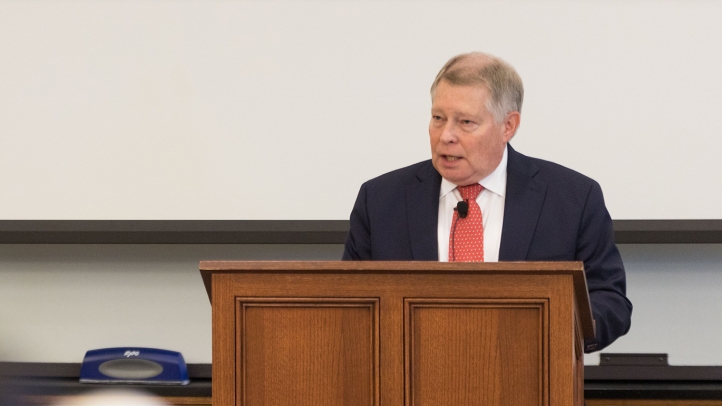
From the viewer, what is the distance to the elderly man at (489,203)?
98.5 inches

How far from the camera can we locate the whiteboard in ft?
12.3

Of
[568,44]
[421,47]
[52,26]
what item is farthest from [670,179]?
[52,26]

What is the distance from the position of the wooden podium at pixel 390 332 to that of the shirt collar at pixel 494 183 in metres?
0.79

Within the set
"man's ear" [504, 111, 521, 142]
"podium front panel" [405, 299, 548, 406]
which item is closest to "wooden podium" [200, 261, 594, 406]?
"podium front panel" [405, 299, 548, 406]

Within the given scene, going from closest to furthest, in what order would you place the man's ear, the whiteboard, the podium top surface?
the podium top surface < the man's ear < the whiteboard

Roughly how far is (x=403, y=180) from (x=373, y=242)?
207 millimetres

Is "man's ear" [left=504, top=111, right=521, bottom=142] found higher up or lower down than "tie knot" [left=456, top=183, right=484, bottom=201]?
higher up

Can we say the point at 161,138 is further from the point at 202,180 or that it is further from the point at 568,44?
the point at 568,44

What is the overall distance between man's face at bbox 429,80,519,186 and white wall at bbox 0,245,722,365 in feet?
4.71

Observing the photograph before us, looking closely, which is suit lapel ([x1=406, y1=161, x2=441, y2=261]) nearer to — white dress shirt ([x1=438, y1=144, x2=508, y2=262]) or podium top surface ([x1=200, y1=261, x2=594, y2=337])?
white dress shirt ([x1=438, y1=144, x2=508, y2=262])

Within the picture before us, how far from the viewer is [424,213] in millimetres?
2605

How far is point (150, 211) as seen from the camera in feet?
12.8

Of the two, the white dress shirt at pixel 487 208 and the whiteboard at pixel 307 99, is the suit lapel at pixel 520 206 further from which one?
the whiteboard at pixel 307 99

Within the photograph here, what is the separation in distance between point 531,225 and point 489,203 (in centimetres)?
15
